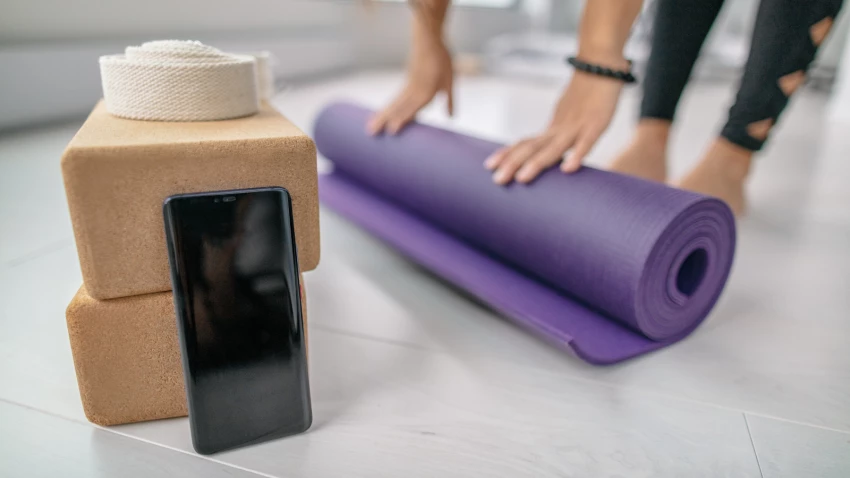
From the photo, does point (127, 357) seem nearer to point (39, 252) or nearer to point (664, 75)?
point (39, 252)

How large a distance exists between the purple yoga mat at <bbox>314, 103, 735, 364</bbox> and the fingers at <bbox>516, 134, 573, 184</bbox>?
0.06 ft

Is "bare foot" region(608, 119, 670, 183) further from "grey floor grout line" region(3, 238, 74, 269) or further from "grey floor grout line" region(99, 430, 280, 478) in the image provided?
"grey floor grout line" region(3, 238, 74, 269)

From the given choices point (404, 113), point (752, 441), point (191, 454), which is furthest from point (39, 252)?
point (752, 441)

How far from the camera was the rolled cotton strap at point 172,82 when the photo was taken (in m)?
0.73

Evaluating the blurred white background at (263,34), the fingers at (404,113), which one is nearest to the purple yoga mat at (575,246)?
the fingers at (404,113)

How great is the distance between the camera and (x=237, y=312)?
679 mm

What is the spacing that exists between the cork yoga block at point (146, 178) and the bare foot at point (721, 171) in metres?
1.23

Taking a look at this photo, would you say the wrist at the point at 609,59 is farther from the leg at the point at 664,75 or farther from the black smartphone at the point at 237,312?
the black smartphone at the point at 237,312

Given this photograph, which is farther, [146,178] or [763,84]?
[763,84]

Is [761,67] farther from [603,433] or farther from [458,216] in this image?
[603,433]

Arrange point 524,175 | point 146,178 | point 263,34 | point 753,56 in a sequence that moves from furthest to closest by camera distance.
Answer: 1. point 263,34
2. point 753,56
3. point 524,175
4. point 146,178

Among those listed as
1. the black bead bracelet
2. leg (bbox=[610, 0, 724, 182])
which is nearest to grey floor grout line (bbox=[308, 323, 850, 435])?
the black bead bracelet

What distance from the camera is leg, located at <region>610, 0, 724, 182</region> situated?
61.3 inches

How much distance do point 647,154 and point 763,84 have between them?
35 cm
